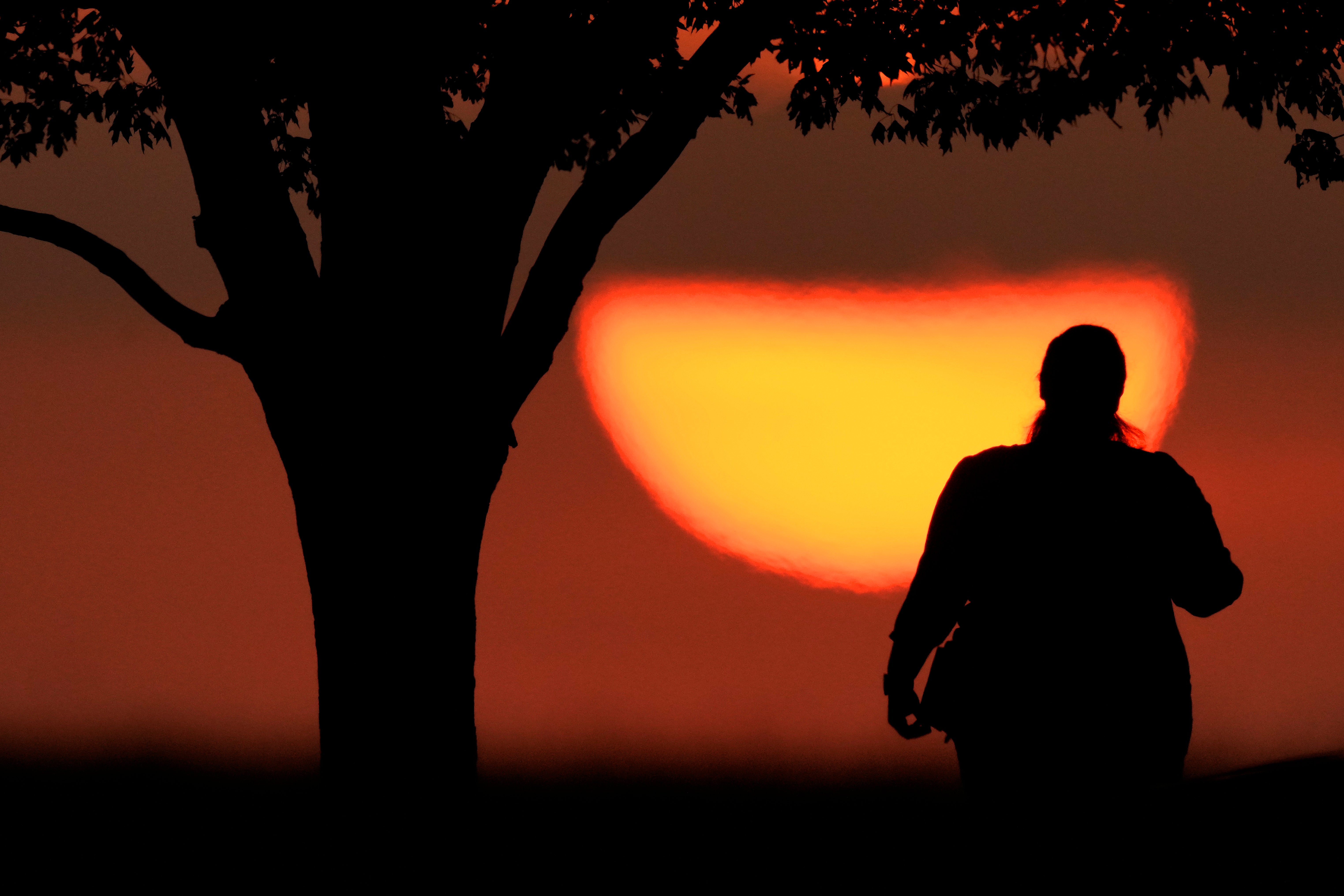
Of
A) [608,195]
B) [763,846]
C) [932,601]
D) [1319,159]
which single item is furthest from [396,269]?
[1319,159]

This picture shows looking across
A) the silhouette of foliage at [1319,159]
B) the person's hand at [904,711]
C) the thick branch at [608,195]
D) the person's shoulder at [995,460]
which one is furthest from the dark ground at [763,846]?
the silhouette of foliage at [1319,159]

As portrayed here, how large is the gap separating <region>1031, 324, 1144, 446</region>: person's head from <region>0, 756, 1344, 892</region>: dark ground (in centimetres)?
107

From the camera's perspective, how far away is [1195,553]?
3.33m

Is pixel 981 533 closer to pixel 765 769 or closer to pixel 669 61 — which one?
pixel 669 61

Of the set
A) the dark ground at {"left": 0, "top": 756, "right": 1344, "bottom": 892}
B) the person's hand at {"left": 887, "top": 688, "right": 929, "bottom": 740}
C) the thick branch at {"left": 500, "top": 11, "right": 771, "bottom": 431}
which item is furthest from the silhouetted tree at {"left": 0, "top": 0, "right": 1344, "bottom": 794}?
the person's hand at {"left": 887, "top": 688, "right": 929, "bottom": 740}

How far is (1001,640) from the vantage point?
330 centimetres

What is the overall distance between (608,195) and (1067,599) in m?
2.58

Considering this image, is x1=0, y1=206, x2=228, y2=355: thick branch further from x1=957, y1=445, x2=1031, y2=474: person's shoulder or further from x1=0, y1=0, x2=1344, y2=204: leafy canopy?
x1=957, y1=445, x2=1031, y2=474: person's shoulder

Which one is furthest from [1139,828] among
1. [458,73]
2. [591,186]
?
[458,73]

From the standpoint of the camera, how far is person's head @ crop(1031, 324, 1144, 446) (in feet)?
11.0

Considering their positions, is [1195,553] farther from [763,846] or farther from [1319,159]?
[1319,159]

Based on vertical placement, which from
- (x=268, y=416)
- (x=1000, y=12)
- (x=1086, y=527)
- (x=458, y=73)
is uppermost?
(x=458, y=73)

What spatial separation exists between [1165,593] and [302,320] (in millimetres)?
3340

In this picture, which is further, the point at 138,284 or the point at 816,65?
the point at 816,65
